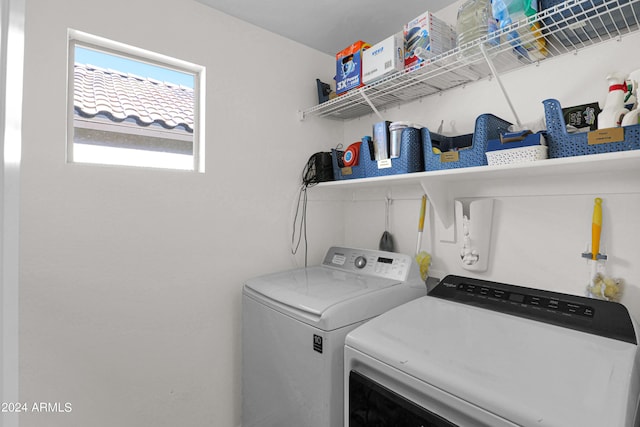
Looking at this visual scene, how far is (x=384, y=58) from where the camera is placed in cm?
158

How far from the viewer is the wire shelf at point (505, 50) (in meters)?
1.08

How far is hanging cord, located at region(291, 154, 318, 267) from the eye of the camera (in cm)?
211

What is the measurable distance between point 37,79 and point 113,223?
0.66 meters

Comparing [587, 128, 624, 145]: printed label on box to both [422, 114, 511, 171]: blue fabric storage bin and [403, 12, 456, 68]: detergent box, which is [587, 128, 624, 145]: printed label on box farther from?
[403, 12, 456, 68]: detergent box

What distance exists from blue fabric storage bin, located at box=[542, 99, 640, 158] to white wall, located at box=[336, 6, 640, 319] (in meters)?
0.33

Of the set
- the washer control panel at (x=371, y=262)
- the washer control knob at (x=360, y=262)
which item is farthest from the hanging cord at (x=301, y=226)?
the washer control knob at (x=360, y=262)

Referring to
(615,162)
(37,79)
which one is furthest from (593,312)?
(37,79)

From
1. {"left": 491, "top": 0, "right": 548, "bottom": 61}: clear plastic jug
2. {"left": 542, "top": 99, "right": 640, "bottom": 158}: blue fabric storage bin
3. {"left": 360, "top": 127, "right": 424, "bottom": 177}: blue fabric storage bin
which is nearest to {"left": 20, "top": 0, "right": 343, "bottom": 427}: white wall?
{"left": 360, "top": 127, "right": 424, "bottom": 177}: blue fabric storage bin

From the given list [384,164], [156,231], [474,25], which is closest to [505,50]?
[474,25]

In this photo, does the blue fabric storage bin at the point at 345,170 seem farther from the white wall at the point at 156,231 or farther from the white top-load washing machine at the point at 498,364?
the white top-load washing machine at the point at 498,364

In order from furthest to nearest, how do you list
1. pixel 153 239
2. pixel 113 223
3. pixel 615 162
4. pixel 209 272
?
pixel 209 272, pixel 153 239, pixel 113 223, pixel 615 162

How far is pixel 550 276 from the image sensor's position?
1.39 m

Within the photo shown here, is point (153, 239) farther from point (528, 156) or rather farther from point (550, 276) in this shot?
point (550, 276)

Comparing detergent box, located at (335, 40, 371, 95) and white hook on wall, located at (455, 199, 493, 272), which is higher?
detergent box, located at (335, 40, 371, 95)
